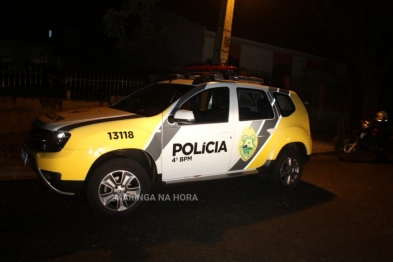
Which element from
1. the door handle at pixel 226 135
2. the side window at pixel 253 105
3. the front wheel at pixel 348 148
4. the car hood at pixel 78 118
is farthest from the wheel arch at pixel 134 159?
the front wheel at pixel 348 148

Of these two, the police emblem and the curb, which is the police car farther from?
the curb

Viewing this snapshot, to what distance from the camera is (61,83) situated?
32.1ft

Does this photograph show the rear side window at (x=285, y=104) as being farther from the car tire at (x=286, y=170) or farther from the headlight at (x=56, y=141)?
the headlight at (x=56, y=141)

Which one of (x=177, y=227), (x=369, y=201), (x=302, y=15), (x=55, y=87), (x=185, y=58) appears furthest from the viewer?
(x=302, y=15)

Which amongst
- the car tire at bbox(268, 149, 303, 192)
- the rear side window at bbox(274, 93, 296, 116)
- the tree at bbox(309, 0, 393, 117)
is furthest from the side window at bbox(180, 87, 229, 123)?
the tree at bbox(309, 0, 393, 117)

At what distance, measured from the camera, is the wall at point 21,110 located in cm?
889

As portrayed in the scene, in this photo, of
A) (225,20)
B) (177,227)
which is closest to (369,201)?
(177,227)

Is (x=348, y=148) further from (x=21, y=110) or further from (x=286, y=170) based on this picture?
(x=21, y=110)

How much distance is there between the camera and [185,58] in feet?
54.4

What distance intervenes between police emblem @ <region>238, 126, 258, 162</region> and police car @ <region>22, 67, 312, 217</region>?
2 centimetres

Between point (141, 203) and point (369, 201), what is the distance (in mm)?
3645

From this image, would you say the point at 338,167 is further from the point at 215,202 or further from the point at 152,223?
the point at 152,223

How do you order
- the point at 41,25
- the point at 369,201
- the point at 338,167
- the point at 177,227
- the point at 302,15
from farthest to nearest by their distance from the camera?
the point at 41,25
the point at 302,15
the point at 338,167
the point at 369,201
the point at 177,227

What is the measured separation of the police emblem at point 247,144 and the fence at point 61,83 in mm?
5479
